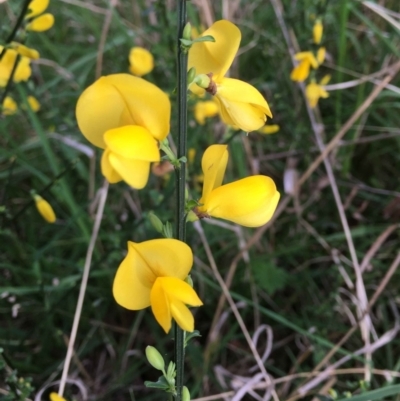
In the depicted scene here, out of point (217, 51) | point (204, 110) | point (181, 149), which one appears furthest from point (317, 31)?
point (181, 149)

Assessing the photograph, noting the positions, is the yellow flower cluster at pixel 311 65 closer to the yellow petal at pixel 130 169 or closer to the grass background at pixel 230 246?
the grass background at pixel 230 246

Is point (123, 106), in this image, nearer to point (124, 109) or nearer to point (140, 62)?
point (124, 109)

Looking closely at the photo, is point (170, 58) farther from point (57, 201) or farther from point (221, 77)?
point (221, 77)

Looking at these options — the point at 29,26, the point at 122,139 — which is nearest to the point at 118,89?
the point at 122,139

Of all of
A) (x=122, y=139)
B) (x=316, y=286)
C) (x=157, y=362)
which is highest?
(x=122, y=139)

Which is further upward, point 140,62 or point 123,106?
point 123,106

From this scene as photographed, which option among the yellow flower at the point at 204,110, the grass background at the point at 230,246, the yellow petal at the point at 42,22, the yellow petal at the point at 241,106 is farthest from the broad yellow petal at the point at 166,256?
the yellow flower at the point at 204,110
